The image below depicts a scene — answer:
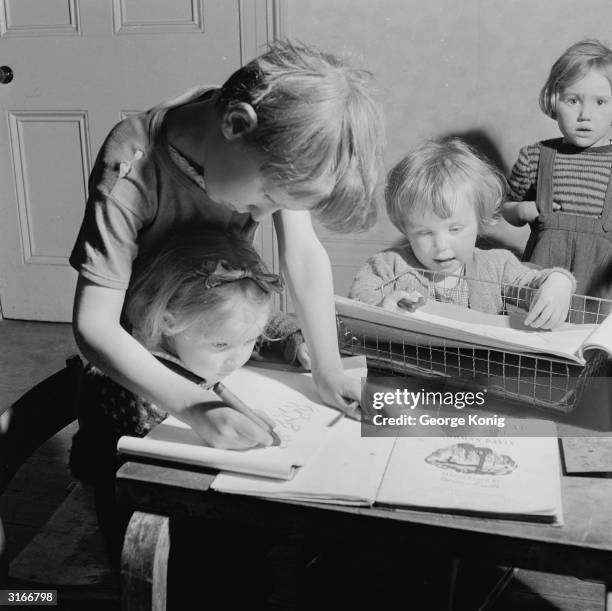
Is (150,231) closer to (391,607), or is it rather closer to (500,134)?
(391,607)

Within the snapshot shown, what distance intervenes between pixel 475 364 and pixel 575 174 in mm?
841

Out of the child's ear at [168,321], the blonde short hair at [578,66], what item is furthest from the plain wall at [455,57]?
the child's ear at [168,321]

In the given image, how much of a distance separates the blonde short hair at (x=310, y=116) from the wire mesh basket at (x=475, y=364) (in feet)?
0.83

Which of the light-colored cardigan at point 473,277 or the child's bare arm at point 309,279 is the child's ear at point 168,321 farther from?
the light-colored cardigan at point 473,277

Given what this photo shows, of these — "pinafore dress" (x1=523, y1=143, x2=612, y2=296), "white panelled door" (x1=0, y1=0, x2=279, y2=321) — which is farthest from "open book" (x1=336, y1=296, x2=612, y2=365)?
"white panelled door" (x1=0, y1=0, x2=279, y2=321)

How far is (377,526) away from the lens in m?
0.64

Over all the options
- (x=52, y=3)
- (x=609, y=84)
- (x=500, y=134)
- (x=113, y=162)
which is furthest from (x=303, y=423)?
(x=52, y=3)

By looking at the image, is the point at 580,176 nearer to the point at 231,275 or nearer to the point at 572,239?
the point at 572,239

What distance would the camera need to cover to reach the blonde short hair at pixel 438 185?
1142 millimetres

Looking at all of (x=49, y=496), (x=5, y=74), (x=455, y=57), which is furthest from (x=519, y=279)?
(x=5, y=74)

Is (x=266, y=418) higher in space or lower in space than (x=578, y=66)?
lower

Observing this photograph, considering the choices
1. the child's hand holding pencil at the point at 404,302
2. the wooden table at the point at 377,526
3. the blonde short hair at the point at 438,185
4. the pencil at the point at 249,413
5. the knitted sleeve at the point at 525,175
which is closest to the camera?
the wooden table at the point at 377,526

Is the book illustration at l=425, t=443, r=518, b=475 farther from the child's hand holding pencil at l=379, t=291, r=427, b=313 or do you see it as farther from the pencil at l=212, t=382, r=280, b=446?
the child's hand holding pencil at l=379, t=291, r=427, b=313

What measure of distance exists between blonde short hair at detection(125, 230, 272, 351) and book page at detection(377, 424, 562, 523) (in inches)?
8.2
